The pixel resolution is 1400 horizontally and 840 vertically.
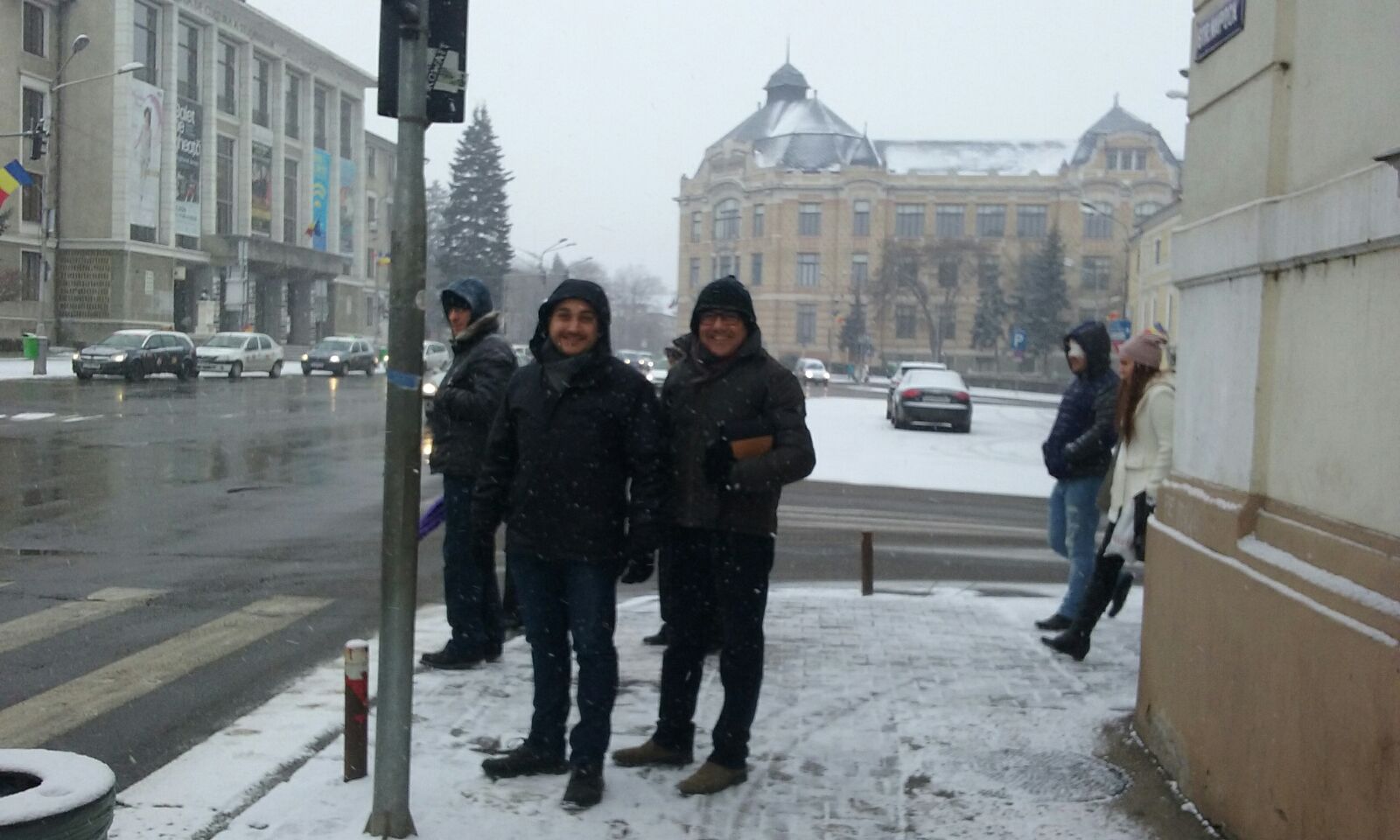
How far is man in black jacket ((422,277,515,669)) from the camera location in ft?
21.0

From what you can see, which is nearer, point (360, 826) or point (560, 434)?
point (360, 826)

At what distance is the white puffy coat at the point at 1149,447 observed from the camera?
6785mm

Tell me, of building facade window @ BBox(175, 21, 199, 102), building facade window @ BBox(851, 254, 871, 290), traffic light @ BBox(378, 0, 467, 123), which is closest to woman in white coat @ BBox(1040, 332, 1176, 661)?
traffic light @ BBox(378, 0, 467, 123)

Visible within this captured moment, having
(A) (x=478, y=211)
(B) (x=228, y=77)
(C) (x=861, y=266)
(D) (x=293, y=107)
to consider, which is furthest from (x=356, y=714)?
(C) (x=861, y=266)

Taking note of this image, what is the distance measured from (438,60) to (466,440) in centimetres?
253

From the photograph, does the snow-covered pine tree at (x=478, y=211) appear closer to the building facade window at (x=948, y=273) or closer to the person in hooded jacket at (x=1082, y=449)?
the building facade window at (x=948, y=273)

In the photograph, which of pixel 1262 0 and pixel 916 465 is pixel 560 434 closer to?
pixel 1262 0

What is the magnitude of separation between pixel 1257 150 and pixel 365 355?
5092cm

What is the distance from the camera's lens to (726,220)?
10244 centimetres

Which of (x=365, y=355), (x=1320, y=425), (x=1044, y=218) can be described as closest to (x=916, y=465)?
(x=1320, y=425)

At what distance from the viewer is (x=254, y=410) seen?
27547mm

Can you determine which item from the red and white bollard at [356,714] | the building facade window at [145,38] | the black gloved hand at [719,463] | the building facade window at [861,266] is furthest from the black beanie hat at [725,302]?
the building facade window at [861,266]

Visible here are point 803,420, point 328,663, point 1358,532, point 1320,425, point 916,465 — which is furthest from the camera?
point 916,465

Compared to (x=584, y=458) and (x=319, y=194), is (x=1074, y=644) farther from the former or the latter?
(x=319, y=194)
